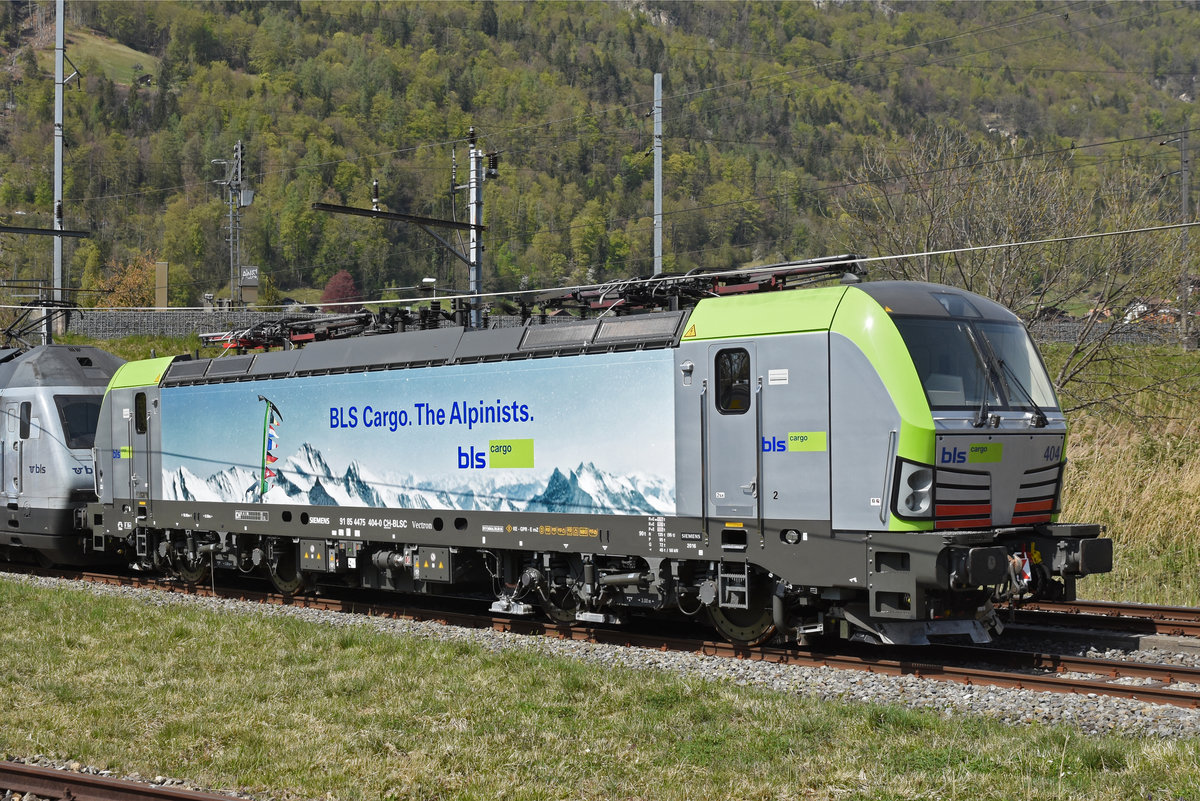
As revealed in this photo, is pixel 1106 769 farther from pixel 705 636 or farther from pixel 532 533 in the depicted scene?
pixel 532 533

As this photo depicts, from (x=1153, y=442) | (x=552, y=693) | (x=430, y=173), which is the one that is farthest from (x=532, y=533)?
(x=430, y=173)

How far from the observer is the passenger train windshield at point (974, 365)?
10438 millimetres

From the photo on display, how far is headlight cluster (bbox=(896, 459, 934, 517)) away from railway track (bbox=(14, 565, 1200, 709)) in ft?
4.88

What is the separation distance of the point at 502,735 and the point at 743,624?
14.2 ft

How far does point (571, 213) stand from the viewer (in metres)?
116

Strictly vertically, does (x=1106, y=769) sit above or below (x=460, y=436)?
below

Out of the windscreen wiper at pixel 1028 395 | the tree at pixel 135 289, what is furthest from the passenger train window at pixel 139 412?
the tree at pixel 135 289

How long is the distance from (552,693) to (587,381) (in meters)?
3.92

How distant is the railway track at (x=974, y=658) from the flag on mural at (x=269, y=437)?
2.26 m

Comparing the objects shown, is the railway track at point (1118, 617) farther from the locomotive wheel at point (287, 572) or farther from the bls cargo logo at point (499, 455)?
the locomotive wheel at point (287, 572)

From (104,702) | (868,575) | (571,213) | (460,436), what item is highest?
(571,213)

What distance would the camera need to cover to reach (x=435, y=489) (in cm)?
1412

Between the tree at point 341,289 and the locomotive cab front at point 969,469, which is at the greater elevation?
the tree at point 341,289

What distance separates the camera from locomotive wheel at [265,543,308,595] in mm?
16828
